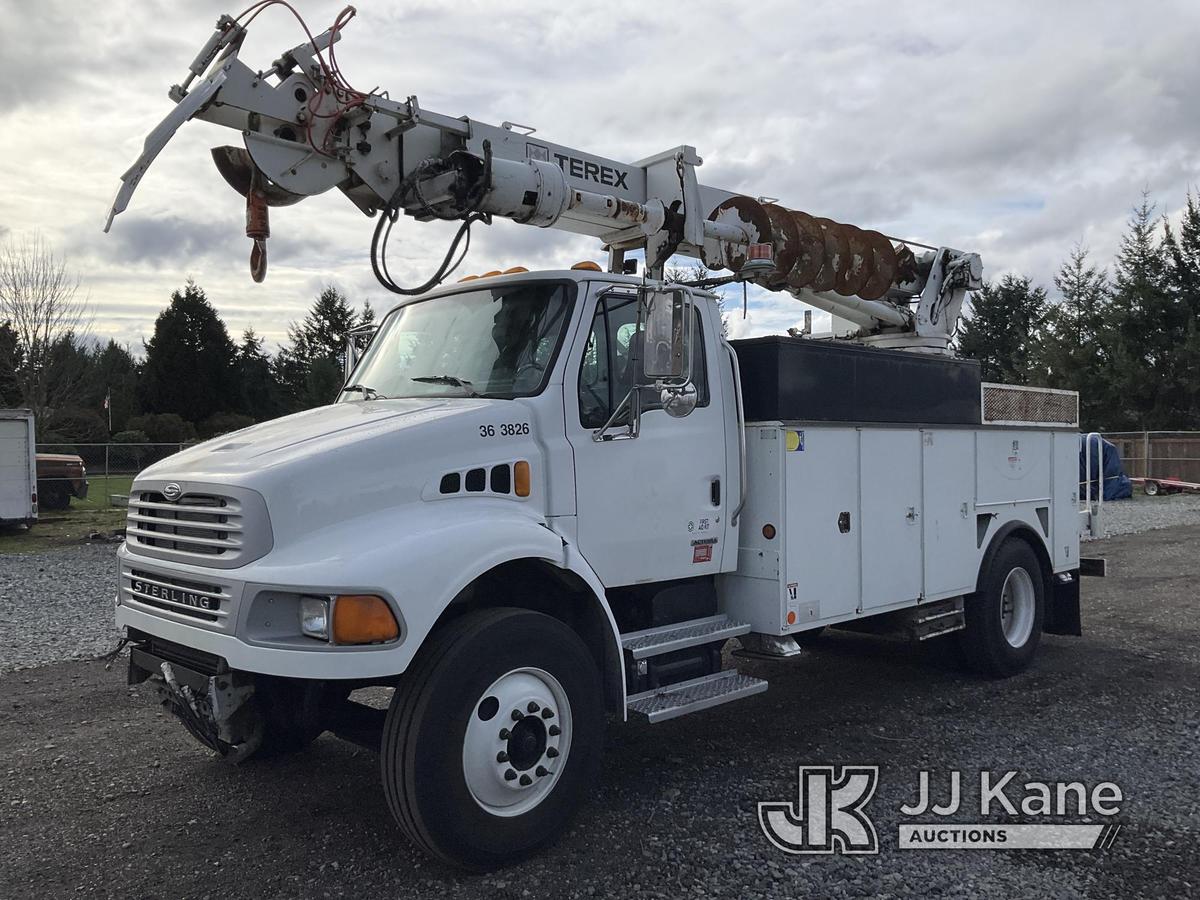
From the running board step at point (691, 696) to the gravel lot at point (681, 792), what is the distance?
52cm

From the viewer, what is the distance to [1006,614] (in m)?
7.45

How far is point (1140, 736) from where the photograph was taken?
226 inches

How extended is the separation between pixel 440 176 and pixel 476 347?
972mm

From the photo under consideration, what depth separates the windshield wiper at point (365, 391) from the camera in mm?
5129

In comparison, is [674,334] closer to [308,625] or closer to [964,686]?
[308,625]

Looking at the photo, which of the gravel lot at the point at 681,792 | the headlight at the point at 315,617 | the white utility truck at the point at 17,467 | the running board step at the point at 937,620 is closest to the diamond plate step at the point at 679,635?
the gravel lot at the point at 681,792

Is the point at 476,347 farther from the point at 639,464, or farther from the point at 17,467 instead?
the point at 17,467

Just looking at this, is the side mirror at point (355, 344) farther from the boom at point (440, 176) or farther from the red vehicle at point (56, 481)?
the red vehicle at point (56, 481)

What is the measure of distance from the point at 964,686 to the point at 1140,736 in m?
1.42

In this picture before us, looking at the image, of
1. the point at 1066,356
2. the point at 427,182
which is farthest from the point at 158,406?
the point at 427,182

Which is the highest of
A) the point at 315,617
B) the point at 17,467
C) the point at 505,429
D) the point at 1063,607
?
the point at 505,429

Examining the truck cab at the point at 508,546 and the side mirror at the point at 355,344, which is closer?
the truck cab at the point at 508,546

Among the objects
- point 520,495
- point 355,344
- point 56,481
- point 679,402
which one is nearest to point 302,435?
point 520,495

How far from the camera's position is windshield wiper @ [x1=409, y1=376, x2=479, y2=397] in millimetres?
4715
